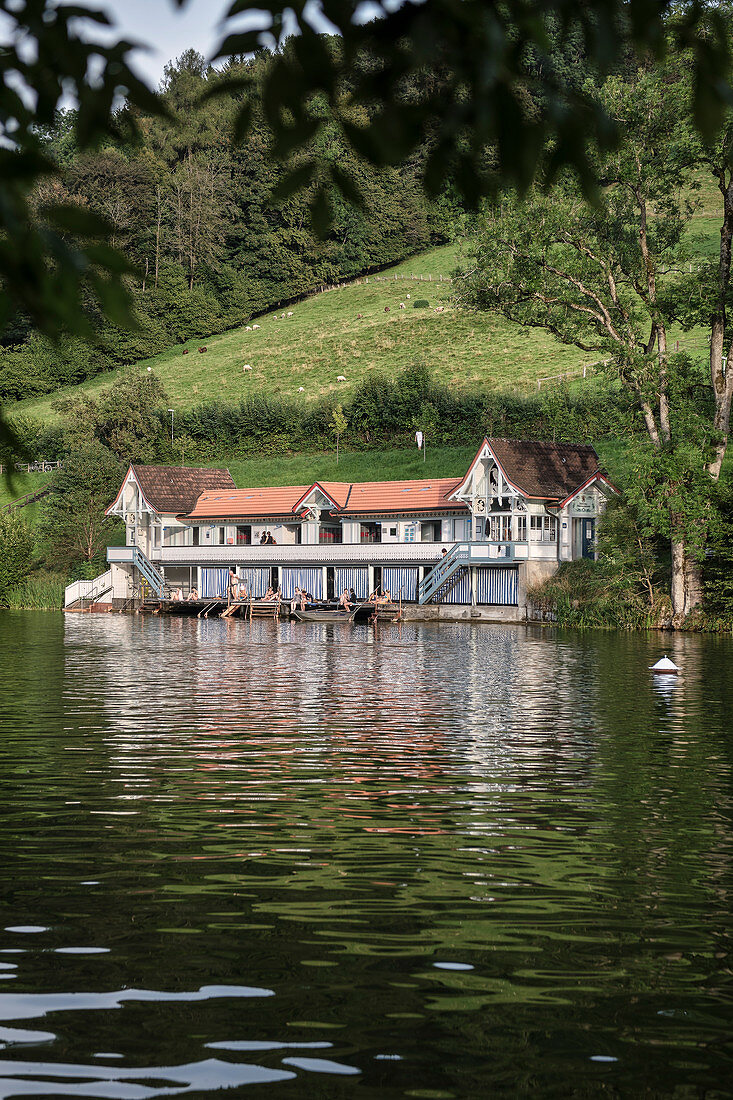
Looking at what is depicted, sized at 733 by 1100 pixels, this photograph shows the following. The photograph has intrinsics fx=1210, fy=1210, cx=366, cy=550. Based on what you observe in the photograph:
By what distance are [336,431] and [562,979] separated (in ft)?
323

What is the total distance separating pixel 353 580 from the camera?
77812 millimetres

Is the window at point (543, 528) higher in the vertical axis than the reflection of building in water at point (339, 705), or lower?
higher

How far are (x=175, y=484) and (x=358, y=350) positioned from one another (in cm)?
4524

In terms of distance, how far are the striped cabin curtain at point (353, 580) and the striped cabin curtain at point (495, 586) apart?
9160 millimetres

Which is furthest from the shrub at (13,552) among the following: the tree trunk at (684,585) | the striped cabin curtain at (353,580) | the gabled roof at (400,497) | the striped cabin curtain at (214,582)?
the tree trunk at (684,585)

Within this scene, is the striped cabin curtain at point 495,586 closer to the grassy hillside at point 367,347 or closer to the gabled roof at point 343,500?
the gabled roof at point 343,500

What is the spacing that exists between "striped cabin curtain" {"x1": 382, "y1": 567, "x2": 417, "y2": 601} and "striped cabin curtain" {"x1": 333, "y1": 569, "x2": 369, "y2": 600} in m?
1.40

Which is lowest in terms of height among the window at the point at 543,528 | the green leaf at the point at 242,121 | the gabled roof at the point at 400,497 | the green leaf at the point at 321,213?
the green leaf at the point at 321,213

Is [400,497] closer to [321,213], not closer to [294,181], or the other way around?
[321,213]

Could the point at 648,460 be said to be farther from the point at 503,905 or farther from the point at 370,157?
the point at 370,157

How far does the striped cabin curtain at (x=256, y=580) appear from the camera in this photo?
269 ft

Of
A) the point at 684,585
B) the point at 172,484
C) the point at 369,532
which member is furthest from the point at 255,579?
the point at 684,585

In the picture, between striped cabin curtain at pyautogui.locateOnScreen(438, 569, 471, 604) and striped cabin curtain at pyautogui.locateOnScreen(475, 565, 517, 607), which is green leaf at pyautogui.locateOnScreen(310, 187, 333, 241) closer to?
striped cabin curtain at pyautogui.locateOnScreen(475, 565, 517, 607)

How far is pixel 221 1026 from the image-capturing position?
6852 mm
